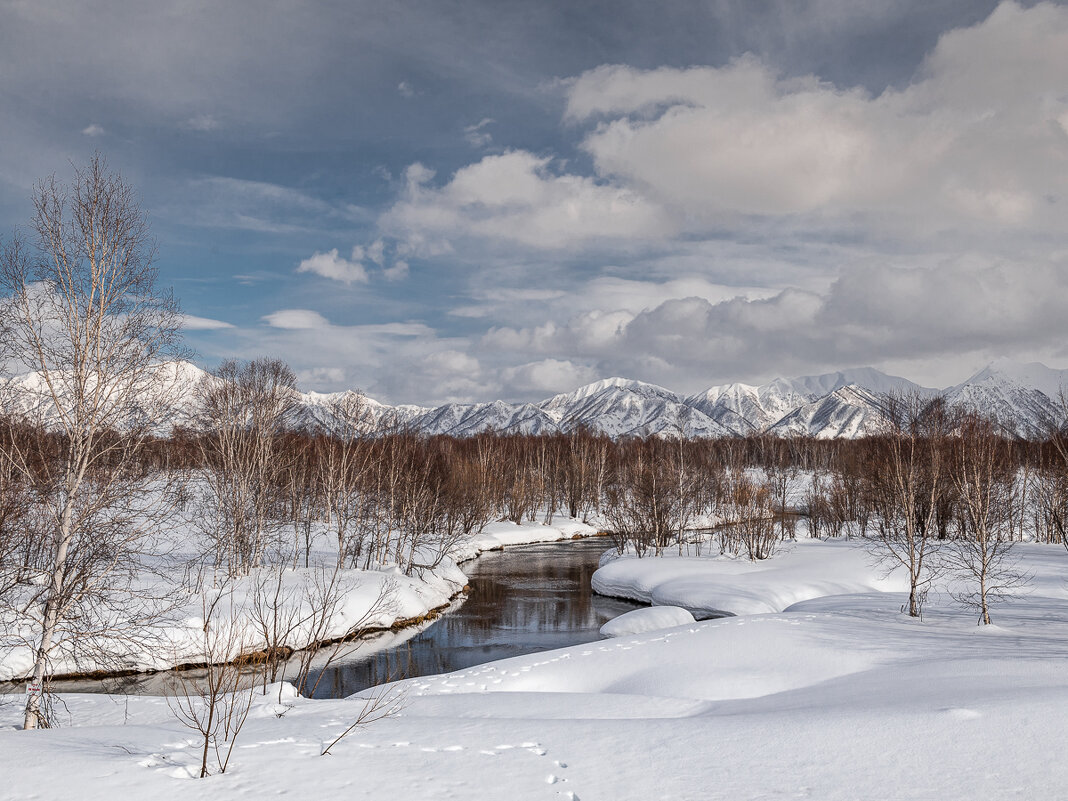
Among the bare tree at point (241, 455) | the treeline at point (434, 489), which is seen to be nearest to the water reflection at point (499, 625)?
the treeline at point (434, 489)

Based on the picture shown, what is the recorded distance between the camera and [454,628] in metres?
25.5

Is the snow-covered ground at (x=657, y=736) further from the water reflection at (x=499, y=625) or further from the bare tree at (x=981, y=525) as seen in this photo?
the water reflection at (x=499, y=625)

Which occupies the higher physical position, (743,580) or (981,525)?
(981,525)

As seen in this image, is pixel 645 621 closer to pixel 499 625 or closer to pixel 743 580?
pixel 499 625

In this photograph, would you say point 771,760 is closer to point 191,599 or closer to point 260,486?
point 191,599

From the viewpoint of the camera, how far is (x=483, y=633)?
24484 mm

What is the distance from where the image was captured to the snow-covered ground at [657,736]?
22.6ft

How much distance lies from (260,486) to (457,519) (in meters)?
13.1

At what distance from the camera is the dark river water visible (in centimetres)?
1881

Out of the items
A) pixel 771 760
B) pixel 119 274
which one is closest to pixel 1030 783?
pixel 771 760

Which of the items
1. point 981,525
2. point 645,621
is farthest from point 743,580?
point 981,525

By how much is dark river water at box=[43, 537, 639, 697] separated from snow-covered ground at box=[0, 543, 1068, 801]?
13.4 ft

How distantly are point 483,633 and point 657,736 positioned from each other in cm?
1664

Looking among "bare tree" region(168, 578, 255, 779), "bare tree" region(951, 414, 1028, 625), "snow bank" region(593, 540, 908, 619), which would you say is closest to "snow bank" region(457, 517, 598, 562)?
"snow bank" region(593, 540, 908, 619)
